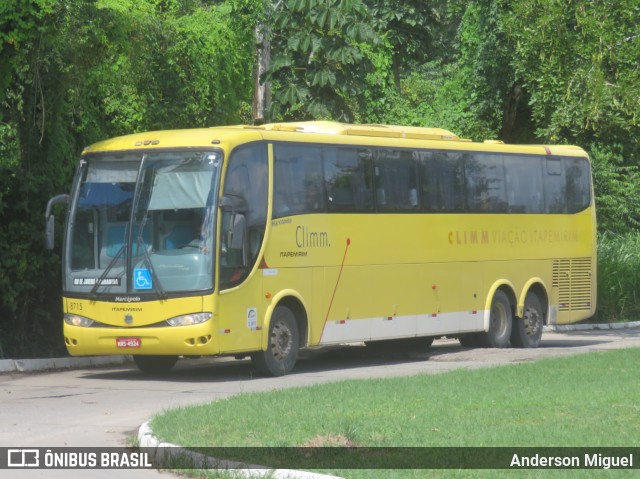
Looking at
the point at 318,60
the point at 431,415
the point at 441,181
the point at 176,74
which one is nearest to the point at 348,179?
the point at 441,181

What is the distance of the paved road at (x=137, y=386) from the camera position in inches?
479

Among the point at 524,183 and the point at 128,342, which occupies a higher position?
the point at 524,183

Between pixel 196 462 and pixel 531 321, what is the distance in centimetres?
1538

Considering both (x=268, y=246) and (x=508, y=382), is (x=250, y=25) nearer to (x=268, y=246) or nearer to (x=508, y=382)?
(x=268, y=246)

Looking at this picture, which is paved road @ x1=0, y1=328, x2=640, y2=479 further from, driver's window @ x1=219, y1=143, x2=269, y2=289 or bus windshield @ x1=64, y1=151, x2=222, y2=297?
driver's window @ x1=219, y1=143, x2=269, y2=289

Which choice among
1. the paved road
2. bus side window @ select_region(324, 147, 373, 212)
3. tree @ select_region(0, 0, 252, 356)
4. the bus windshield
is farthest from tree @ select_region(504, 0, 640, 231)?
the bus windshield

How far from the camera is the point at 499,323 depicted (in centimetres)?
2394

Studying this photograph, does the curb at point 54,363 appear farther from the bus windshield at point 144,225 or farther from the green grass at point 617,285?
the green grass at point 617,285

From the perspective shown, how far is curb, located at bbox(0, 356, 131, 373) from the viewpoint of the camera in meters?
19.0

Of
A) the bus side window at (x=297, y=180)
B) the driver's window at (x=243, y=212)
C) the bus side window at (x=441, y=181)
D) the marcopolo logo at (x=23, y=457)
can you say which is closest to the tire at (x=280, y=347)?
the driver's window at (x=243, y=212)

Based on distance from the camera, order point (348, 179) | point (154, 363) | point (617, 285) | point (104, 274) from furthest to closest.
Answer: point (617, 285) < point (348, 179) < point (154, 363) < point (104, 274)

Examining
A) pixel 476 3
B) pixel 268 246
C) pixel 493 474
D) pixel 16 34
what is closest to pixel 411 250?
pixel 268 246

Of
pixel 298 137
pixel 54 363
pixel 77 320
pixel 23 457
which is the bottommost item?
pixel 54 363

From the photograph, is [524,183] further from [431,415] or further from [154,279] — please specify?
[431,415]
